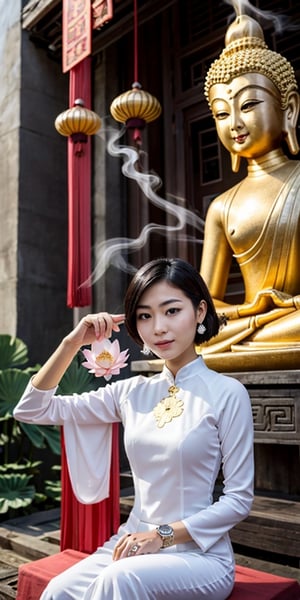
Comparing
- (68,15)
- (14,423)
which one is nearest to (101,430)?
(14,423)

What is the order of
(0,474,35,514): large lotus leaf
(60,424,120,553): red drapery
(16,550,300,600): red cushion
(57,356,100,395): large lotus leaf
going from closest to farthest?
(16,550,300,600): red cushion, (60,424,120,553): red drapery, (0,474,35,514): large lotus leaf, (57,356,100,395): large lotus leaf

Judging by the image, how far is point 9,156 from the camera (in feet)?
16.9

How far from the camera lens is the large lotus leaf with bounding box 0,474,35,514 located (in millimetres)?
3787

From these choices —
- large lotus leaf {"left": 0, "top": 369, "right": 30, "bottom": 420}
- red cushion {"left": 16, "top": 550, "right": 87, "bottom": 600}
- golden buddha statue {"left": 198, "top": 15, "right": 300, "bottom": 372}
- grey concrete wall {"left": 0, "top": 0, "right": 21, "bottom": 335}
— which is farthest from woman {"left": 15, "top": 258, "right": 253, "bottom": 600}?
grey concrete wall {"left": 0, "top": 0, "right": 21, "bottom": 335}

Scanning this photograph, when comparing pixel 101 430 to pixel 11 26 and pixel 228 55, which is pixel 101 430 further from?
pixel 11 26

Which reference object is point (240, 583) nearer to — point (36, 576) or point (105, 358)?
point (36, 576)

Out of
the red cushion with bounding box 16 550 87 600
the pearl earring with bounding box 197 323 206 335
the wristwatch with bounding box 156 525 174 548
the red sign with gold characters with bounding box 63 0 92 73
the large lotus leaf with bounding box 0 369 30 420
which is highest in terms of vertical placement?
the red sign with gold characters with bounding box 63 0 92 73

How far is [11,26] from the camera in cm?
536

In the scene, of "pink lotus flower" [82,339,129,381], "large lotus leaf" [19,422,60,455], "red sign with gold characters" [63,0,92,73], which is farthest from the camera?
"large lotus leaf" [19,422,60,455]

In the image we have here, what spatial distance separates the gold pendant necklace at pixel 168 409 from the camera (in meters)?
1.57

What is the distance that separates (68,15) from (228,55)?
59.8 inches

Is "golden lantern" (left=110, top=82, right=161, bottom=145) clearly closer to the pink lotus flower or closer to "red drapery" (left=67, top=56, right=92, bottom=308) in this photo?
"red drapery" (left=67, top=56, right=92, bottom=308)

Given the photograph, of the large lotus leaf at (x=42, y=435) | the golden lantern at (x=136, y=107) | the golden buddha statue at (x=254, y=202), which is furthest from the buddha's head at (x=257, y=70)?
the large lotus leaf at (x=42, y=435)

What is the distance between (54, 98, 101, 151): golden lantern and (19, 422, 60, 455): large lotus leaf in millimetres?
2350
